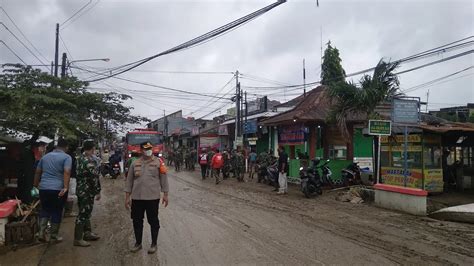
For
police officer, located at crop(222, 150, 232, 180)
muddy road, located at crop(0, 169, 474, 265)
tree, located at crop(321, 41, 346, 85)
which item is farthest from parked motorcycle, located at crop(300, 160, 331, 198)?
tree, located at crop(321, 41, 346, 85)

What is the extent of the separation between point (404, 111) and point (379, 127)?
37.7 inches

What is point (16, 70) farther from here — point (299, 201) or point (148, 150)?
point (299, 201)

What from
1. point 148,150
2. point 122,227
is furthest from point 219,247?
point 122,227

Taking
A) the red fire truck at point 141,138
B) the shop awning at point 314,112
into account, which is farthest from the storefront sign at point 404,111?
the red fire truck at point 141,138

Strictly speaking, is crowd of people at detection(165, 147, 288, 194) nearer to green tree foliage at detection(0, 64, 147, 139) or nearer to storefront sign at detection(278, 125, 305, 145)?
storefront sign at detection(278, 125, 305, 145)

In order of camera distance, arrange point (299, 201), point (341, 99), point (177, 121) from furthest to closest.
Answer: point (177, 121), point (341, 99), point (299, 201)

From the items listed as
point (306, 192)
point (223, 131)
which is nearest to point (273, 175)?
point (306, 192)

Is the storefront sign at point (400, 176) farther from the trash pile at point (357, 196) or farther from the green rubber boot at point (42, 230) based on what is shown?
the green rubber boot at point (42, 230)

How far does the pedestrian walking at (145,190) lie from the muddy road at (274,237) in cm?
48

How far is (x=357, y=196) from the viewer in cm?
1439

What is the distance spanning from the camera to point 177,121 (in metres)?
77.6

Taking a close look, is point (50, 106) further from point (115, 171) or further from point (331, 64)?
point (331, 64)

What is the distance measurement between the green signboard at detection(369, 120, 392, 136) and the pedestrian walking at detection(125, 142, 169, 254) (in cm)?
859

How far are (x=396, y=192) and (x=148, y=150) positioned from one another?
8162mm
